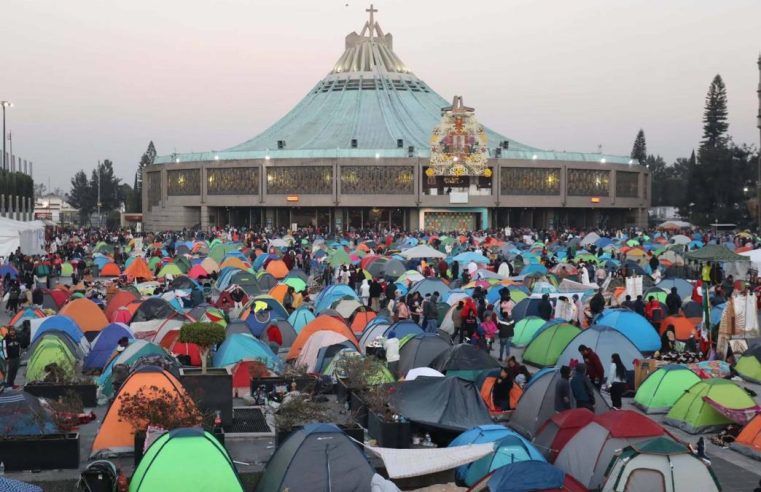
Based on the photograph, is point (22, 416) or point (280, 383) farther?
point (280, 383)

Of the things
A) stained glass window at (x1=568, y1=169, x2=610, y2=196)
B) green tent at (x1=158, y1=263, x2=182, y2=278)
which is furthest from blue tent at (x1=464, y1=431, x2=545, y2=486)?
stained glass window at (x1=568, y1=169, x2=610, y2=196)

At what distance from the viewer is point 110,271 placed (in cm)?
3391

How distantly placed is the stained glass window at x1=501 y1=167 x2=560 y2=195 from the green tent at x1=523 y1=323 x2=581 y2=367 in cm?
5261

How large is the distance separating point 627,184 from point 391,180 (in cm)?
1937

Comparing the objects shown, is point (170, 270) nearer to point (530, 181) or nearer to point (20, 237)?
point (20, 237)

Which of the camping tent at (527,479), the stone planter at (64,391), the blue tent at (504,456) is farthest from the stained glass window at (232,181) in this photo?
the camping tent at (527,479)

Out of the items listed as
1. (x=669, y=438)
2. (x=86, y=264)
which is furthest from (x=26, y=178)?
(x=669, y=438)

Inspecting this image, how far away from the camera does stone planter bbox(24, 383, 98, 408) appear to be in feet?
43.4

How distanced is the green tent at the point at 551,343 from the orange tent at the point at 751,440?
214 inches

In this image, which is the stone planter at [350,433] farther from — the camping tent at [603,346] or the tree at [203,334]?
the camping tent at [603,346]

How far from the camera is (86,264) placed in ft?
115

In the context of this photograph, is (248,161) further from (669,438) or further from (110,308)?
(669,438)

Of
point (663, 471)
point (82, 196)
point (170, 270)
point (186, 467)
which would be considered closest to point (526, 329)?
point (663, 471)

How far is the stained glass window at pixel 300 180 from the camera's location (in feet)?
226
